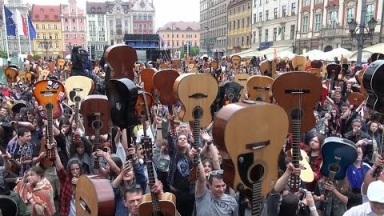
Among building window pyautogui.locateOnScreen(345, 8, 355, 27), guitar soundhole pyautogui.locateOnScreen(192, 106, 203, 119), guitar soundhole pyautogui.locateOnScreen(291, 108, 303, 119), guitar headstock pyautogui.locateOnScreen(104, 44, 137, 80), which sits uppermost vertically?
building window pyautogui.locateOnScreen(345, 8, 355, 27)

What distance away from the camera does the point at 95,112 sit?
4988 millimetres

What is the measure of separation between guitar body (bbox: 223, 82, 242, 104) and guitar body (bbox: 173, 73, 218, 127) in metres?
3.61

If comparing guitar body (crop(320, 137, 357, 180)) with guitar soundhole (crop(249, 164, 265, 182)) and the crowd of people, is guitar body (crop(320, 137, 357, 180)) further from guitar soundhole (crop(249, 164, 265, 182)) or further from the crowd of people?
guitar soundhole (crop(249, 164, 265, 182))

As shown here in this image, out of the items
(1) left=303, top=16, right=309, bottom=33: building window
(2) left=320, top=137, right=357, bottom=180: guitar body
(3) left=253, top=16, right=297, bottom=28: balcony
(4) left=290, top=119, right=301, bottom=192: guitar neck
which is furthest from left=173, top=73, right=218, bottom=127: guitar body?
(3) left=253, top=16, right=297, bottom=28: balcony

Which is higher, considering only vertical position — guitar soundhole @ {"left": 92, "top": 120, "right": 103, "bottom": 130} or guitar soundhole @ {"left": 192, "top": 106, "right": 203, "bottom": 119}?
guitar soundhole @ {"left": 192, "top": 106, "right": 203, "bottom": 119}

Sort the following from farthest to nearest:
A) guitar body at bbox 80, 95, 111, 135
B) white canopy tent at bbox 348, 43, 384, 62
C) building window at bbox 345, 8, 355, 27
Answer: building window at bbox 345, 8, 355, 27
white canopy tent at bbox 348, 43, 384, 62
guitar body at bbox 80, 95, 111, 135

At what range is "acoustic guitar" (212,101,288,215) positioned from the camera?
269cm

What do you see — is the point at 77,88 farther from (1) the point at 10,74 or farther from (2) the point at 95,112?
(1) the point at 10,74

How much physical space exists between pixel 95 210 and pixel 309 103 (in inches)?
95.8

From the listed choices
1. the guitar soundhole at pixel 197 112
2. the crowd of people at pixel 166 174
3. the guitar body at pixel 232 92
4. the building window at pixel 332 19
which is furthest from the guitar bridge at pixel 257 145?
the building window at pixel 332 19

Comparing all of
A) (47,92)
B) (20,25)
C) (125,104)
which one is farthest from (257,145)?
(20,25)

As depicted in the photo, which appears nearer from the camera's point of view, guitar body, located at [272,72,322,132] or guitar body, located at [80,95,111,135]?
guitar body, located at [272,72,322,132]

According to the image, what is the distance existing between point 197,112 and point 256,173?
7.15 feet

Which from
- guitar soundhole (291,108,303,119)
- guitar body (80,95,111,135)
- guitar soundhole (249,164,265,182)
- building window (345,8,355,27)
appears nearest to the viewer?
guitar soundhole (249,164,265,182)
